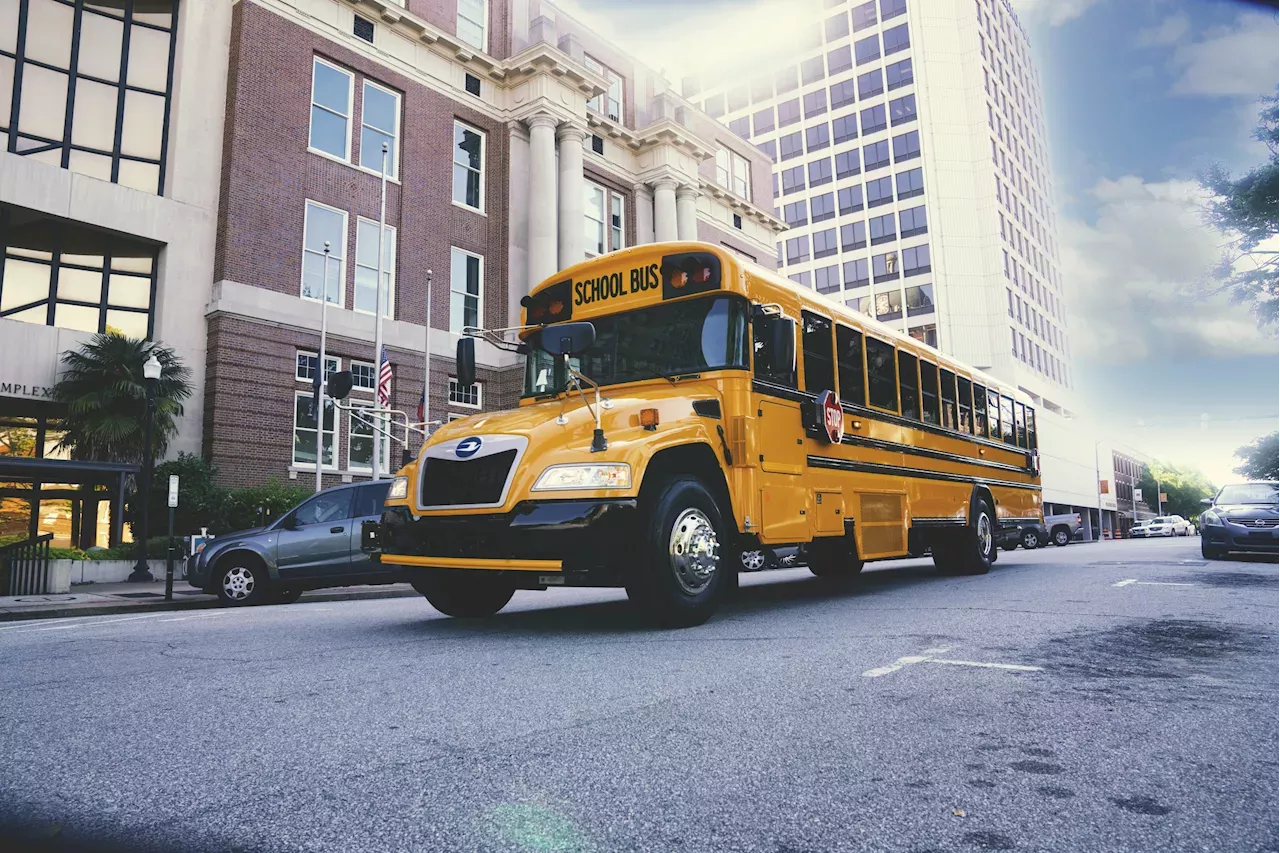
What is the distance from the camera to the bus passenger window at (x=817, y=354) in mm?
8234

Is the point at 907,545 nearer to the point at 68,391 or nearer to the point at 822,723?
the point at 822,723

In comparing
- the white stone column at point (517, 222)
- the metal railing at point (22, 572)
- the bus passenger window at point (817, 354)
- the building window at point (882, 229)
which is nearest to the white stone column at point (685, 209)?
the white stone column at point (517, 222)

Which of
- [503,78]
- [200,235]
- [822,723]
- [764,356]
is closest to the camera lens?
[822,723]

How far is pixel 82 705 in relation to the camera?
13.3ft

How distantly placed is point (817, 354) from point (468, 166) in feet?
80.5

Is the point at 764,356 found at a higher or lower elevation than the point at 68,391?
lower

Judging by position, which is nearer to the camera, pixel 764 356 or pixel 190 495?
pixel 764 356

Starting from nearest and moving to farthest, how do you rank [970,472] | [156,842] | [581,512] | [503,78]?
[156,842], [581,512], [970,472], [503,78]

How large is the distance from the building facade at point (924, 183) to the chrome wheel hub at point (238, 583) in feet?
171

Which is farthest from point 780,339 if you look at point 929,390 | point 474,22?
point 474,22

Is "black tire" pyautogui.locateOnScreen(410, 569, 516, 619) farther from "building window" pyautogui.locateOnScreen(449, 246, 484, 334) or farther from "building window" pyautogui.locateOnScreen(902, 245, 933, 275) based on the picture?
"building window" pyautogui.locateOnScreen(902, 245, 933, 275)

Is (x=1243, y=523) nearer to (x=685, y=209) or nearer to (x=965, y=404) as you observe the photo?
(x=965, y=404)

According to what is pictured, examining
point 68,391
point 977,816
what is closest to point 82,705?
point 977,816

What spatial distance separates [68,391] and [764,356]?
63.8 feet
